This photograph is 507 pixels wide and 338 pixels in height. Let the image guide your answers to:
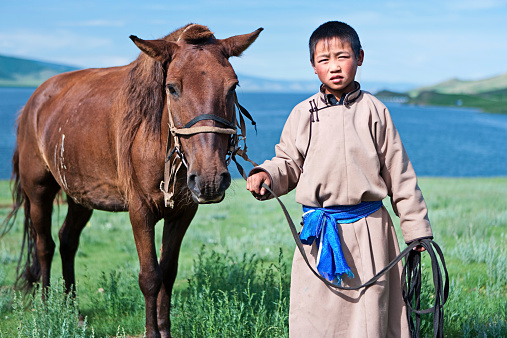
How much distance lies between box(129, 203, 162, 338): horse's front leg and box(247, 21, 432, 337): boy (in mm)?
1302

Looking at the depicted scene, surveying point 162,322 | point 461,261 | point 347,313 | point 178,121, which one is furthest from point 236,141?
point 461,261

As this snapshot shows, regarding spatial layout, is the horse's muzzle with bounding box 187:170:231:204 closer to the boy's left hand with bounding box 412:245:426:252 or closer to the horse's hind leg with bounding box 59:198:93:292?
the boy's left hand with bounding box 412:245:426:252

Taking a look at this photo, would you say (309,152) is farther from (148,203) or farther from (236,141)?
(148,203)

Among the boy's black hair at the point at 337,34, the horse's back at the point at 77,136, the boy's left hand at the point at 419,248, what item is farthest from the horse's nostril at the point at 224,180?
the horse's back at the point at 77,136

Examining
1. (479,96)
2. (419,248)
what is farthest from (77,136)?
(479,96)

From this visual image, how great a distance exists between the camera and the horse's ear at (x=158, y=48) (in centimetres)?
305

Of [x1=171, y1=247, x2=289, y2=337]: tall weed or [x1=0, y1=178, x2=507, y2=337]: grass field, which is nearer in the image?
Answer: [x1=171, y1=247, x2=289, y2=337]: tall weed

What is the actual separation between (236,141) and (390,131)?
96 centimetres

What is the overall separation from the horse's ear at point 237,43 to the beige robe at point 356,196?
2.65 feet

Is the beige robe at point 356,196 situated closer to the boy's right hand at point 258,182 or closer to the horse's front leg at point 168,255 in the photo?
the boy's right hand at point 258,182

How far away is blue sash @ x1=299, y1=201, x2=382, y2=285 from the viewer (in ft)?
8.46

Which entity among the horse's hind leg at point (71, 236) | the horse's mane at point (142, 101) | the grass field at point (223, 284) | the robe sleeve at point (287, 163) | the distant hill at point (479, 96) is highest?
the distant hill at point (479, 96)

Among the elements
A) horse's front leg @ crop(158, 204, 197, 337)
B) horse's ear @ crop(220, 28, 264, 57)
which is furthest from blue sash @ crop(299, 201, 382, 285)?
horse's front leg @ crop(158, 204, 197, 337)

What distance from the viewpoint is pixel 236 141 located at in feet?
10.2
